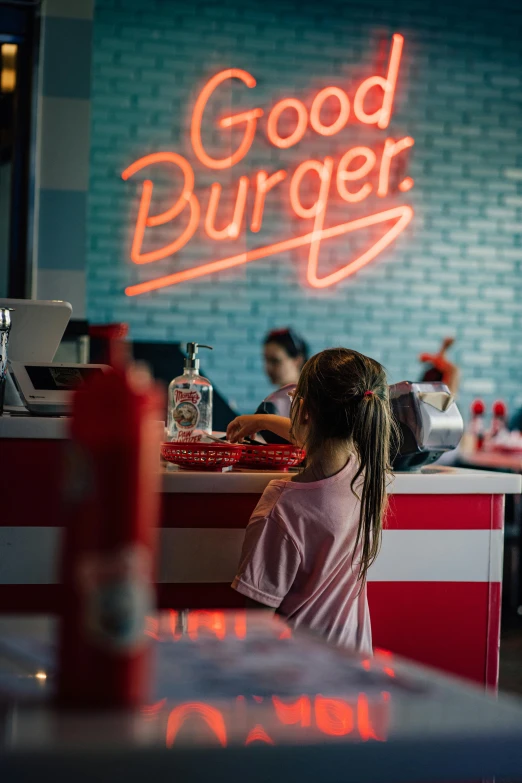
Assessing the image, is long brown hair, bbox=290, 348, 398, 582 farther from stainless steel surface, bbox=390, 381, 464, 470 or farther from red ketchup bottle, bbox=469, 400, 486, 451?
red ketchup bottle, bbox=469, 400, 486, 451

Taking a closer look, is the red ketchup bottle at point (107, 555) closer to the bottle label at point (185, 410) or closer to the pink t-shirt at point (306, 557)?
the pink t-shirt at point (306, 557)

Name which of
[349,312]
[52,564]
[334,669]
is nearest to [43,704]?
[334,669]

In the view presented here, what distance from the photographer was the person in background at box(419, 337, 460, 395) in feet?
18.6

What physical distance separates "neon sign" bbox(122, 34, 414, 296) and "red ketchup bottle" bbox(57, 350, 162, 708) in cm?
493

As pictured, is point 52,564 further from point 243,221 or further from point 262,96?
point 262,96

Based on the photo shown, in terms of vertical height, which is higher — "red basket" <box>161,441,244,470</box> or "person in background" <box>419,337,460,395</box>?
"person in background" <box>419,337,460,395</box>

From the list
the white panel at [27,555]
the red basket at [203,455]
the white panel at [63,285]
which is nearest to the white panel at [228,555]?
the white panel at [27,555]

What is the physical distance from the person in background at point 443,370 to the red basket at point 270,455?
11.6ft

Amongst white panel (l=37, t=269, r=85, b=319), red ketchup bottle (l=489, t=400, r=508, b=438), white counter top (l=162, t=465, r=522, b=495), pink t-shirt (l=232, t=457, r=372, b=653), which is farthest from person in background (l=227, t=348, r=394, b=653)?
red ketchup bottle (l=489, t=400, r=508, b=438)

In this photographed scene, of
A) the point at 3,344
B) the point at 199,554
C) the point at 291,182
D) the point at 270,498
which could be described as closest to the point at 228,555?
the point at 199,554

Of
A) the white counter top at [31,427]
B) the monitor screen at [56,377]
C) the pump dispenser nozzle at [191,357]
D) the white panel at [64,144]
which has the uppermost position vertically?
the white panel at [64,144]

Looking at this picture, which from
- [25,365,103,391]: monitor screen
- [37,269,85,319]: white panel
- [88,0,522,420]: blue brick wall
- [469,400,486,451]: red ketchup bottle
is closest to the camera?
[25,365,103,391]: monitor screen

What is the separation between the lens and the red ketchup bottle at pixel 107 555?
1.98ft

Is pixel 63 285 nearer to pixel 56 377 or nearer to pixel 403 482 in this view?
pixel 56 377
